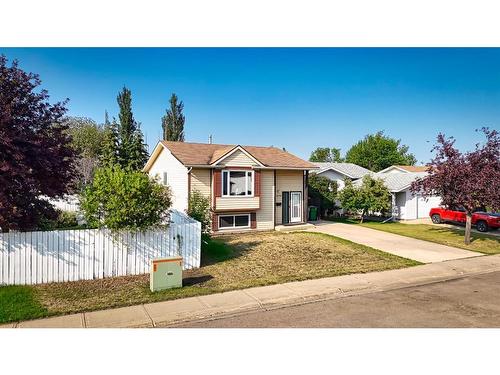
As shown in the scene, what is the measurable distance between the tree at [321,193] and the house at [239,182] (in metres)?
4.64

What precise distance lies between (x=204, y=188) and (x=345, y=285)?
11.1 m

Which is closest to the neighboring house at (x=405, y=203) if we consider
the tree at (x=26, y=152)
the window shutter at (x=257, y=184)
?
the window shutter at (x=257, y=184)

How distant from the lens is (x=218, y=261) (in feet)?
41.2

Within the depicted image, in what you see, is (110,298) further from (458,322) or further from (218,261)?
(458,322)

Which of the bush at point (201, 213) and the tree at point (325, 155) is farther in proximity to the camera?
the tree at point (325, 155)

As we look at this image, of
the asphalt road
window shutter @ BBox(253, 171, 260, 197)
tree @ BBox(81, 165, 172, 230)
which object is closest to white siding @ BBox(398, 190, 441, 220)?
window shutter @ BBox(253, 171, 260, 197)

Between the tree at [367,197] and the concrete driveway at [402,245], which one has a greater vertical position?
the tree at [367,197]

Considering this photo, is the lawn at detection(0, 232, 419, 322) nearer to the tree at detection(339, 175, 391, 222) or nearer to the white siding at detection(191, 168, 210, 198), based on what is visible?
the white siding at detection(191, 168, 210, 198)

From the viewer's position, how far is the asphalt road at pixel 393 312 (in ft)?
24.0

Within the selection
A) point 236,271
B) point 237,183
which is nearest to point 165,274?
point 236,271

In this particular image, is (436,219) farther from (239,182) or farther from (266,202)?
(239,182)

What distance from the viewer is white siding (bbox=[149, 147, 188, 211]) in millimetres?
19641

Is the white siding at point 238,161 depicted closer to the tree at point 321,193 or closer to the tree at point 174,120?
the tree at point 321,193

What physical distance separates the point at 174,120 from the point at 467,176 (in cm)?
3825
